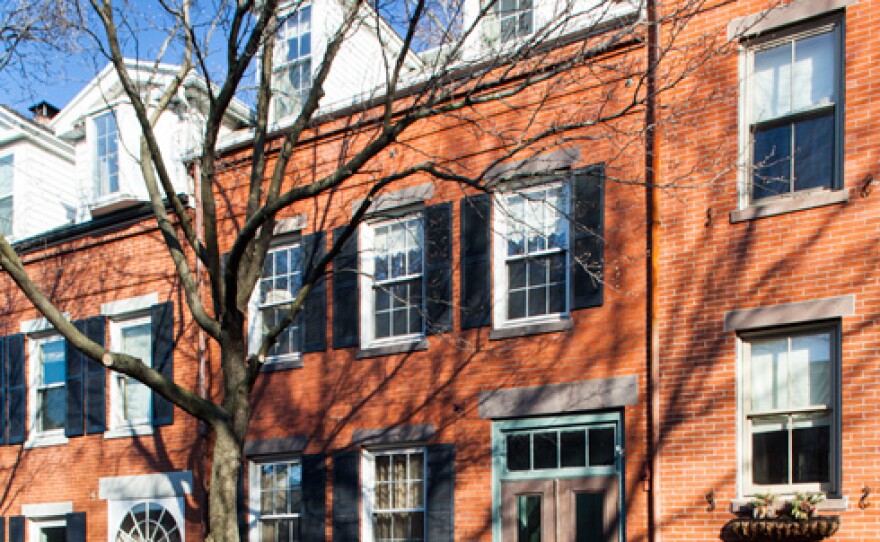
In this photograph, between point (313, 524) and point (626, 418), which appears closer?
point (626, 418)

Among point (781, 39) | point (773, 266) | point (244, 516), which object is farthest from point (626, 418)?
point (244, 516)

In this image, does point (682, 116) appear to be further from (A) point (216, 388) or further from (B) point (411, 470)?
(A) point (216, 388)

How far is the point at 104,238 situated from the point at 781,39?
38.5ft

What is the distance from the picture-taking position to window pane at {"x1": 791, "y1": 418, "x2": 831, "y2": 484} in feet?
32.5

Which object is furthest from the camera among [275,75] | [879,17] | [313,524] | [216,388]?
[275,75]

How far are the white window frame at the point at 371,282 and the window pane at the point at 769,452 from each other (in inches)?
183

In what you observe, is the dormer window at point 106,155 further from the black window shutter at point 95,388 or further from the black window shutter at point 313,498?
the black window shutter at point 313,498

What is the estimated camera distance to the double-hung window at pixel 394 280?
44.3ft

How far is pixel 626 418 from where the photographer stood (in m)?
11.2

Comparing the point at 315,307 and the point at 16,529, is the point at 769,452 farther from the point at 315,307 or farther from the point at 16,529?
the point at 16,529

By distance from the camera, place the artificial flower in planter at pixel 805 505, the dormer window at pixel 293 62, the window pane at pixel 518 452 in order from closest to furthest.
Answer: the artificial flower in planter at pixel 805 505, the window pane at pixel 518 452, the dormer window at pixel 293 62

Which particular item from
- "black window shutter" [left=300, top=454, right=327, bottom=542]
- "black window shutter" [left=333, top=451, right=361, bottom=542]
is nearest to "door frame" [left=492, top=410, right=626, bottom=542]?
"black window shutter" [left=333, top=451, right=361, bottom=542]

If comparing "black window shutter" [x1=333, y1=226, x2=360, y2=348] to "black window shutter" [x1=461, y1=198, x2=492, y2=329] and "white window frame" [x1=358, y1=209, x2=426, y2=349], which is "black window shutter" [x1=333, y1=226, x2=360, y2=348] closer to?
"white window frame" [x1=358, y1=209, x2=426, y2=349]

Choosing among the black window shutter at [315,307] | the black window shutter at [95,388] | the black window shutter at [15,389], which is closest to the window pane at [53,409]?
the black window shutter at [15,389]
